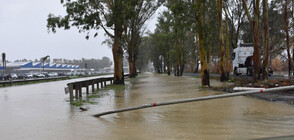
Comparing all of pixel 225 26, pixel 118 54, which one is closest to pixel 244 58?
pixel 225 26

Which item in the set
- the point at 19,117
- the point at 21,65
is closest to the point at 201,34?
the point at 19,117

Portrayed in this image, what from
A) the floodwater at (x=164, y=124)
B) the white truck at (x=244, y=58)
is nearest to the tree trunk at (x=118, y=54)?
the white truck at (x=244, y=58)

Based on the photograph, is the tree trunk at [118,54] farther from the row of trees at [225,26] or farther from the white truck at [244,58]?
the white truck at [244,58]

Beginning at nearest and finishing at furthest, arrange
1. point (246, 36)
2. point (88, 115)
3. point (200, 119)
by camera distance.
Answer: point (200, 119)
point (88, 115)
point (246, 36)

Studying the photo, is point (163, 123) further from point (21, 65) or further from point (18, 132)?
point (21, 65)

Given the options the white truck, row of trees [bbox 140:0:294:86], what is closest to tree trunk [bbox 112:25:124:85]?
row of trees [bbox 140:0:294:86]

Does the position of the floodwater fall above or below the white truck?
below

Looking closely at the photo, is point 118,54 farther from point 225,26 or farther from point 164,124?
point 164,124

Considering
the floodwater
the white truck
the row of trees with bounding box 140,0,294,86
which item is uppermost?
the row of trees with bounding box 140,0,294,86

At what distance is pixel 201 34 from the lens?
20250 millimetres

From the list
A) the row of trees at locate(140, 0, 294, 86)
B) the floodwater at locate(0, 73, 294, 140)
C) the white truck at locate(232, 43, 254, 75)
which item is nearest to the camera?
the floodwater at locate(0, 73, 294, 140)

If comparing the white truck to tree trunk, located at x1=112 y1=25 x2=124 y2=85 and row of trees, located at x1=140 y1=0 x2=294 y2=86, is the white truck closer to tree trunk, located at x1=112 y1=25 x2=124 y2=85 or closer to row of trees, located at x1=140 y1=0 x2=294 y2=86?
row of trees, located at x1=140 y1=0 x2=294 y2=86

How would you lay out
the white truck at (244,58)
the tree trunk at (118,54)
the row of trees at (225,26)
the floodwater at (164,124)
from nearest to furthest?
the floodwater at (164,124), the row of trees at (225,26), the tree trunk at (118,54), the white truck at (244,58)

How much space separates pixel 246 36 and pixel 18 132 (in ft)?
164
